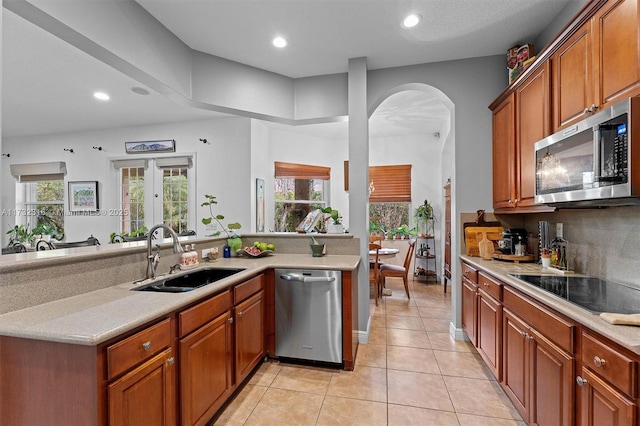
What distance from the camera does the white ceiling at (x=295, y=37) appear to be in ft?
7.71

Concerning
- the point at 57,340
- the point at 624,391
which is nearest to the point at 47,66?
the point at 57,340

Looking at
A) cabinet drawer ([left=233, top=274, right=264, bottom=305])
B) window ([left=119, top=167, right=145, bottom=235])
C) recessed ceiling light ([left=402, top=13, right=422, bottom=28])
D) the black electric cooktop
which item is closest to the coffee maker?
the black electric cooktop

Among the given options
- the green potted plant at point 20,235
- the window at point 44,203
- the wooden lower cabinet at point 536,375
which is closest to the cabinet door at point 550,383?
the wooden lower cabinet at point 536,375

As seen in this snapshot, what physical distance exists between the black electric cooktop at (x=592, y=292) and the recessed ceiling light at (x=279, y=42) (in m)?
2.69

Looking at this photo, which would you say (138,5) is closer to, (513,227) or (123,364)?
(123,364)

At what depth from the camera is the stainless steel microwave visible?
1356mm

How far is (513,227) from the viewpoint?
3.06 m

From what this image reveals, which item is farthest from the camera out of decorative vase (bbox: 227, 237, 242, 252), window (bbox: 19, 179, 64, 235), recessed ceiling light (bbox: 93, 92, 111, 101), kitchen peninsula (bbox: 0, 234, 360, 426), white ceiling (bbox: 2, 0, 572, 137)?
window (bbox: 19, 179, 64, 235)

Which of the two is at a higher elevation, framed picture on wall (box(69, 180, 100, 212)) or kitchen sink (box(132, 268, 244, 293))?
framed picture on wall (box(69, 180, 100, 212))

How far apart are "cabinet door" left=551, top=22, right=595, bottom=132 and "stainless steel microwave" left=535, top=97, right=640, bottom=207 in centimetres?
18

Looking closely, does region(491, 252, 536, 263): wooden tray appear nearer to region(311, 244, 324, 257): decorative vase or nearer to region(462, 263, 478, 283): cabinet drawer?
region(462, 263, 478, 283): cabinet drawer

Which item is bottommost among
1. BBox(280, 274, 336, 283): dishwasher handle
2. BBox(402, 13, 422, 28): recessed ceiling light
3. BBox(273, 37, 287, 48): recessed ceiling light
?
BBox(280, 274, 336, 283): dishwasher handle

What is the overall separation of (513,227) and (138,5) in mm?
3825

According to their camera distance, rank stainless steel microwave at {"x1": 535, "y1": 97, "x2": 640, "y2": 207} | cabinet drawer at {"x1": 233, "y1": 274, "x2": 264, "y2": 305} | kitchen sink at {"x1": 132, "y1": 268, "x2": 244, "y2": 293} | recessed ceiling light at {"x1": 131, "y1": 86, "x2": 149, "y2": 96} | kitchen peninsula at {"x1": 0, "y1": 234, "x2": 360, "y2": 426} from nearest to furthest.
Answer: kitchen peninsula at {"x1": 0, "y1": 234, "x2": 360, "y2": 426} → stainless steel microwave at {"x1": 535, "y1": 97, "x2": 640, "y2": 207} → kitchen sink at {"x1": 132, "y1": 268, "x2": 244, "y2": 293} → cabinet drawer at {"x1": 233, "y1": 274, "x2": 264, "y2": 305} → recessed ceiling light at {"x1": 131, "y1": 86, "x2": 149, "y2": 96}
